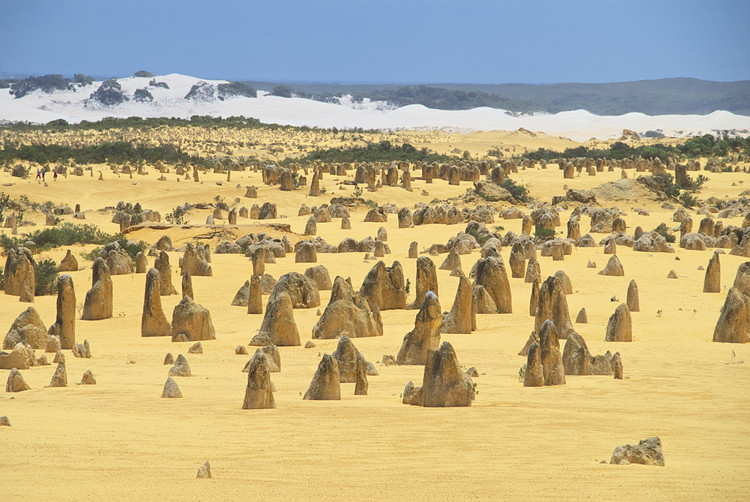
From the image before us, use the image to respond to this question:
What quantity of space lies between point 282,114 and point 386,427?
105 meters

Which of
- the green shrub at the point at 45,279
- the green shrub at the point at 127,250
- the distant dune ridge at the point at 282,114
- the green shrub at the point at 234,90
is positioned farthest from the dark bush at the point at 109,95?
the green shrub at the point at 45,279

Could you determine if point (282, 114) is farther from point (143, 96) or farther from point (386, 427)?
point (386, 427)

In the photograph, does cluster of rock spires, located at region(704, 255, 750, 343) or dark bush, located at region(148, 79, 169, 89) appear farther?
dark bush, located at region(148, 79, 169, 89)

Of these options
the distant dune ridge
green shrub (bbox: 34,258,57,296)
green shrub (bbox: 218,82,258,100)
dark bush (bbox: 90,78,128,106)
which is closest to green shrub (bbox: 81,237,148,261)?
green shrub (bbox: 34,258,57,296)

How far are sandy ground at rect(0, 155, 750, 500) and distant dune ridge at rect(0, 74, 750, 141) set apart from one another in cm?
8686

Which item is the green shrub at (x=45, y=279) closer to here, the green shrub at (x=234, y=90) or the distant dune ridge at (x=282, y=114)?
the distant dune ridge at (x=282, y=114)

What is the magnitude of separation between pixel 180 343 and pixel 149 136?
5772 cm

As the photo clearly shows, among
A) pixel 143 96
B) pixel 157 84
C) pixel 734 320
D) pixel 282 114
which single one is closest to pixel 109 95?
pixel 143 96

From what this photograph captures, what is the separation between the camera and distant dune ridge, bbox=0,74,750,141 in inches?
4122

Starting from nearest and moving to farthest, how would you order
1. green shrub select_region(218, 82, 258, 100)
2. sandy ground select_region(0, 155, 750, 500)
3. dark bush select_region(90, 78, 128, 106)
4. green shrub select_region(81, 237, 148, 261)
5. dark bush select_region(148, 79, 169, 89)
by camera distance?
sandy ground select_region(0, 155, 750, 500) < green shrub select_region(81, 237, 148, 261) < dark bush select_region(90, 78, 128, 106) < dark bush select_region(148, 79, 169, 89) < green shrub select_region(218, 82, 258, 100)

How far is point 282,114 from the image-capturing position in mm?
111438

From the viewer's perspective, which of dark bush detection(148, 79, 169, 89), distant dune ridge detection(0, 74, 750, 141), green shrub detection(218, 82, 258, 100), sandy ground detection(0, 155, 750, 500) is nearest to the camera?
sandy ground detection(0, 155, 750, 500)

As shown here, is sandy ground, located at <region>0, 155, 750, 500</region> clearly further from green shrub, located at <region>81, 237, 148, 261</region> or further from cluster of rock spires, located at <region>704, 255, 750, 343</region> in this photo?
green shrub, located at <region>81, 237, 148, 261</region>

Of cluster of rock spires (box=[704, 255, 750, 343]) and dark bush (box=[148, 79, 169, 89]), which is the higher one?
dark bush (box=[148, 79, 169, 89])
